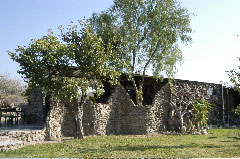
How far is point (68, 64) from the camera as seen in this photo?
13.5 meters

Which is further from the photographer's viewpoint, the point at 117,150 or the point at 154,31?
the point at 154,31

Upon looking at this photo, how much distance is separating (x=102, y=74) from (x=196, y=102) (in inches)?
312

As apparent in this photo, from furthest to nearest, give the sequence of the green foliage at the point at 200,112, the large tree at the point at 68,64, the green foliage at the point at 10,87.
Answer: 1. the green foliage at the point at 10,87
2. the green foliage at the point at 200,112
3. the large tree at the point at 68,64

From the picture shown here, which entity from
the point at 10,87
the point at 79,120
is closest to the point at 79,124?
the point at 79,120

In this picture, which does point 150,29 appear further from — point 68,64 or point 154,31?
point 68,64

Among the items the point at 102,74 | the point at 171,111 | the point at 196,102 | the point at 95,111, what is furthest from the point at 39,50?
the point at 196,102

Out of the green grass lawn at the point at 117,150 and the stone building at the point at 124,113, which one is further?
the stone building at the point at 124,113

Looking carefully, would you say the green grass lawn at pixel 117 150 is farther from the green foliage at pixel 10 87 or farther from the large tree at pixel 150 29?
the green foliage at pixel 10 87

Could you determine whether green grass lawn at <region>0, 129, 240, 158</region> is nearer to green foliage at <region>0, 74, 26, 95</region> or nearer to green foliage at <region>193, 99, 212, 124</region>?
green foliage at <region>193, 99, 212, 124</region>

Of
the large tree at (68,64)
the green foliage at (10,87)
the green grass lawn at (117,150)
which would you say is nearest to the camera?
the green grass lawn at (117,150)

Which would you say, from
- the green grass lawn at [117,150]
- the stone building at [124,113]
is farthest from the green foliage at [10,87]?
the green grass lawn at [117,150]

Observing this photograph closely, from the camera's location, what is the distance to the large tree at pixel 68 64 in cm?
1272

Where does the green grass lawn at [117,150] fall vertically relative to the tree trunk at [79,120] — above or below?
below

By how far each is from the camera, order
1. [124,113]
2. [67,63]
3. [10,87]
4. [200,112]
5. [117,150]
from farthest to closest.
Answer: [10,87], [200,112], [124,113], [67,63], [117,150]
